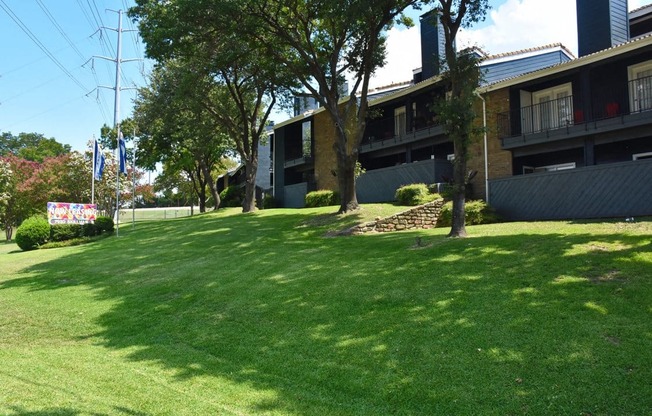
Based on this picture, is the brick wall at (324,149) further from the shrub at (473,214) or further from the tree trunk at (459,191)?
the tree trunk at (459,191)

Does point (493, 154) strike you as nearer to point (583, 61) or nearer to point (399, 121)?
point (583, 61)

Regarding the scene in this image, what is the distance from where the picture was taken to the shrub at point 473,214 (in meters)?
16.8

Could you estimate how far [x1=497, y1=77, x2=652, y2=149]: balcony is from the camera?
53.9 ft

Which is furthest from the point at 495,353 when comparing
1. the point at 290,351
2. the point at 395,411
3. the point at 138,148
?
the point at 138,148

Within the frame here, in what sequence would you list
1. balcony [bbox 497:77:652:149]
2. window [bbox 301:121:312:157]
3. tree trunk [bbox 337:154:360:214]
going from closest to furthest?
balcony [bbox 497:77:652:149], tree trunk [bbox 337:154:360:214], window [bbox 301:121:312:157]

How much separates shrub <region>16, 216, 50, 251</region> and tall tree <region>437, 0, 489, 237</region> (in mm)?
18208

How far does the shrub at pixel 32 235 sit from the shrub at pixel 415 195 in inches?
621

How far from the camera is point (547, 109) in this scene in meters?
19.6

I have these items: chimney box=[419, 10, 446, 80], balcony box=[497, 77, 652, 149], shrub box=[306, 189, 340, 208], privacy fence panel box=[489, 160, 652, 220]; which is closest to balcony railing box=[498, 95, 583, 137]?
balcony box=[497, 77, 652, 149]

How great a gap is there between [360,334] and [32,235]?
1975cm

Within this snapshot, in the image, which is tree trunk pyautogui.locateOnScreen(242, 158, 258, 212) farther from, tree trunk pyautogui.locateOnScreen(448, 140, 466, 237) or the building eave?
tree trunk pyautogui.locateOnScreen(448, 140, 466, 237)

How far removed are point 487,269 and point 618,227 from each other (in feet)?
18.1

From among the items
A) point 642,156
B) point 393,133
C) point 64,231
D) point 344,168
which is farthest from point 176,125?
point 642,156

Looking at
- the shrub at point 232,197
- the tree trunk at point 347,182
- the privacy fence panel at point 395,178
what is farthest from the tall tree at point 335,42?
the shrub at point 232,197
